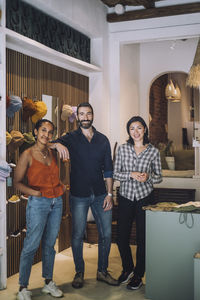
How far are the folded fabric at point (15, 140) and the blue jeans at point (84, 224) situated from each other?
0.77 m

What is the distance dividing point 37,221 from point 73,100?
2.28 meters

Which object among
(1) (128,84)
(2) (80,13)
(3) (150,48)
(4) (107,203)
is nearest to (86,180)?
(4) (107,203)

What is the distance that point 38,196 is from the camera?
130 inches

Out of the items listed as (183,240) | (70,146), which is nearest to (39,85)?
(70,146)

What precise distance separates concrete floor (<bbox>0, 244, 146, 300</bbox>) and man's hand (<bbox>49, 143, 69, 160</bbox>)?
1.23m

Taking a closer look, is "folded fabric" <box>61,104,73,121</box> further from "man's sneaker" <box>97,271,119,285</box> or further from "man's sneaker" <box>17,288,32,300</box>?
"man's sneaker" <box>17,288,32,300</box>

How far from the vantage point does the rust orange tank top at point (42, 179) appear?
10.9 ft

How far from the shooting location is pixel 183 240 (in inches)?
128

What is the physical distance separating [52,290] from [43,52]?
2.44 metres

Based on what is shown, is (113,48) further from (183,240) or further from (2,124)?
(183,240)

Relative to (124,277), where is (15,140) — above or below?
above

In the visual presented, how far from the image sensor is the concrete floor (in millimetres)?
3512

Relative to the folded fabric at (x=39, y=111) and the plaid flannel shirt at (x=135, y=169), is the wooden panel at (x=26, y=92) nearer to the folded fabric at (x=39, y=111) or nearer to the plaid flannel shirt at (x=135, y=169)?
the folded fabric at (x=39, y=111)

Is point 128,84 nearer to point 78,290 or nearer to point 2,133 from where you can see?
point 2,133
